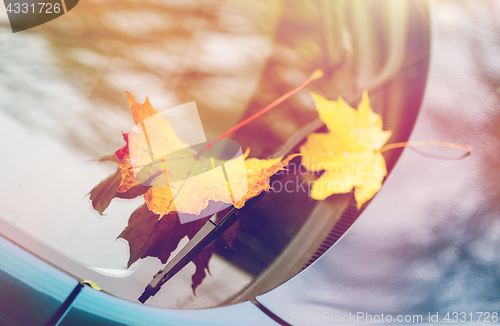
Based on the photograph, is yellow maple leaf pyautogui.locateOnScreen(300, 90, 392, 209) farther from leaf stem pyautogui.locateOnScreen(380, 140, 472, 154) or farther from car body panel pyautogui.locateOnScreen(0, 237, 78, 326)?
car body panel pyautogui.locateOnScreen(0, 237, 78, 326)

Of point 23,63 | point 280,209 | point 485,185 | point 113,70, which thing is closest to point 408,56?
point 485,185

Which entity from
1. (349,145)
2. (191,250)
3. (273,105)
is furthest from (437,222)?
(191,250)

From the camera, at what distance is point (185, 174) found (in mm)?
575

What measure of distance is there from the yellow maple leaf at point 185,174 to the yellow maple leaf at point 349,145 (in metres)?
0.08

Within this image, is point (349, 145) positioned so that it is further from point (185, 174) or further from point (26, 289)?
point (26, 289)

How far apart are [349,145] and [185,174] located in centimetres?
45

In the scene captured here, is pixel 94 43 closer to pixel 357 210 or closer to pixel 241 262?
pixel 241 262

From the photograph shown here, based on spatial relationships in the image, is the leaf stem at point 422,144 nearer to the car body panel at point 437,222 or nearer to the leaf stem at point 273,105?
the car body panel at point 437,222

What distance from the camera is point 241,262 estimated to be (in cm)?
62

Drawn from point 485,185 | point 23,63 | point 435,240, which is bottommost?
point 435,240

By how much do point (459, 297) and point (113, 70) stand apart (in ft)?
3.84

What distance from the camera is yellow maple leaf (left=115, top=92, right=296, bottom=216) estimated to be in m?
0.58

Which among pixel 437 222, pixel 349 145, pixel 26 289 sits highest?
pixel 349 145

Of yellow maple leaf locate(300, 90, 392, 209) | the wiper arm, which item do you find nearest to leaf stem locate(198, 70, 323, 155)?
yellow maple leaf locate(300, 90, 392, 209)
